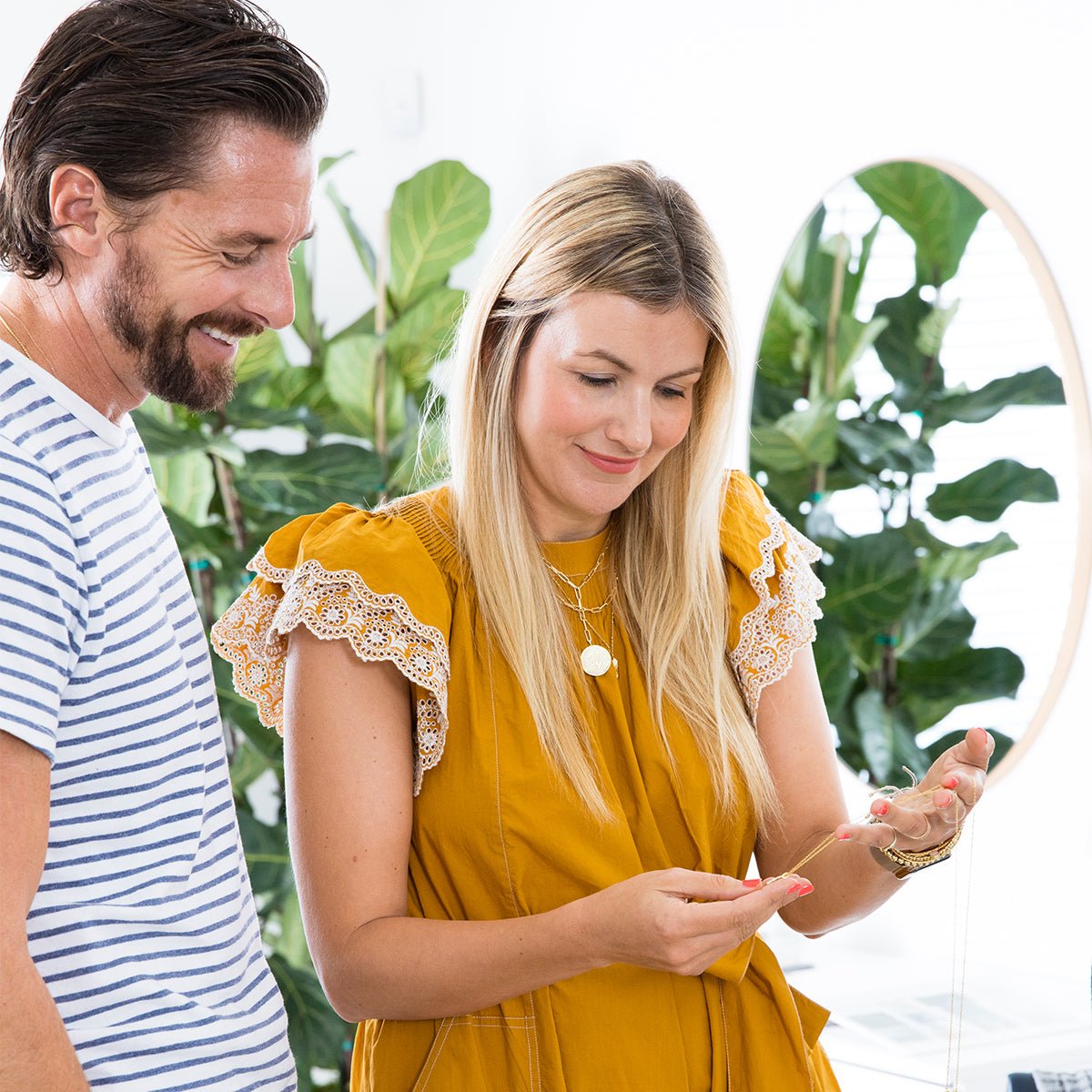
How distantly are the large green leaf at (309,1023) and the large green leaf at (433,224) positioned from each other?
46.6 inches

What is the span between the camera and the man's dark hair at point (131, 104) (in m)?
0.96

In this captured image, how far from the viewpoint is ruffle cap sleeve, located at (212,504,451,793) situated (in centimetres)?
118

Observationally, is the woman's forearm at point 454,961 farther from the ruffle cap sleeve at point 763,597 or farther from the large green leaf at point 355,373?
the large green leaf at point 355,373

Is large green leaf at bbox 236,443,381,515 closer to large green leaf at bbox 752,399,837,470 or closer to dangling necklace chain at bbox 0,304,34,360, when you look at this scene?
Result: large green leaf at bbox 752,399,837,470

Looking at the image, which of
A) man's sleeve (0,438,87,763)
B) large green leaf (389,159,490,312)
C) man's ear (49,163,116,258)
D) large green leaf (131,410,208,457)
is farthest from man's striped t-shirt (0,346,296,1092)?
large green leaf (389,159,490,312)

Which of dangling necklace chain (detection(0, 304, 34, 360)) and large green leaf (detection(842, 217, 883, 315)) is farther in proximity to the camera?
large green leaf (detection(842, 217, 883, 315))

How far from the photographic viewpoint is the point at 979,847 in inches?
85.0

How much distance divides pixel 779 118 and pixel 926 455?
662 millimetres

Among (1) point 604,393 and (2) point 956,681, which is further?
(2) point 956,681

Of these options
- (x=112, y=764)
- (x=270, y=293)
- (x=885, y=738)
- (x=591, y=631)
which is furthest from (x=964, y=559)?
(x=112, y=764)

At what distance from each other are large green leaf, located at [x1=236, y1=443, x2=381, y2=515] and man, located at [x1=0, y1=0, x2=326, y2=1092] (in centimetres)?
114

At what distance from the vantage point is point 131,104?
3.14 ft

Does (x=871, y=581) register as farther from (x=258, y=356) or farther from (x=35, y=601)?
(x=35, y=601)

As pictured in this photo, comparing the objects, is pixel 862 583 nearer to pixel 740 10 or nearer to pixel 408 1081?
pixel 740 10
